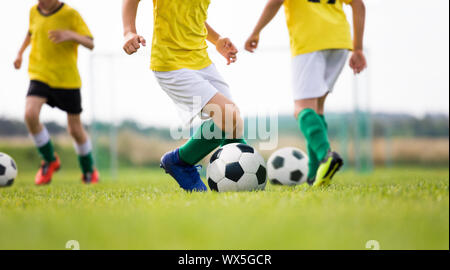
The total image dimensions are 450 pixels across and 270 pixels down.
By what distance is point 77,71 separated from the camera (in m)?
4.00

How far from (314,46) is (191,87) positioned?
3.07 feet

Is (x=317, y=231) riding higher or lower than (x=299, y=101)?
lower

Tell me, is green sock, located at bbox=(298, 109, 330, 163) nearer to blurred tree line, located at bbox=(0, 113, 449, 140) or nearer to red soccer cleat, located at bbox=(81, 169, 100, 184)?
red soccer cleat, located at bbox=(81, 169, 100, 184)

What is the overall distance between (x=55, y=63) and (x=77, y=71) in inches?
8.9

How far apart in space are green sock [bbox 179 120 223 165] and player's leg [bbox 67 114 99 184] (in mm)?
1999

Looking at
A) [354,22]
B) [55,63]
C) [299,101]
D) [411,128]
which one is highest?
[354,22]

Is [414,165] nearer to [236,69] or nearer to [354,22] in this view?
[236,69]

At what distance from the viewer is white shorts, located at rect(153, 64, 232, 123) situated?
228 cm

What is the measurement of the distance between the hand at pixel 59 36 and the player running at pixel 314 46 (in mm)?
1838

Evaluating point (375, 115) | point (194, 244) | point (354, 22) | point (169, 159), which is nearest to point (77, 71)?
point (169, 159)

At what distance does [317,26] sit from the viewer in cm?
267

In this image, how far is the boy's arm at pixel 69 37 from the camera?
360cm

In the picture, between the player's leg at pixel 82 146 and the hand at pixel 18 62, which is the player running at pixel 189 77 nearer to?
the player's leg at pixel 82 146
